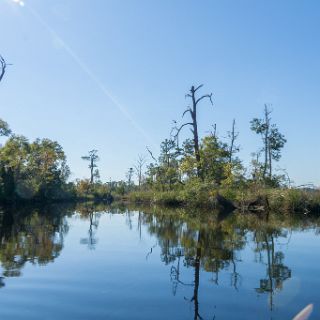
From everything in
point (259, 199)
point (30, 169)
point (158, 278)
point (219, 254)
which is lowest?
point (158, 278)

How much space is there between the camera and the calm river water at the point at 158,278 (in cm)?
474

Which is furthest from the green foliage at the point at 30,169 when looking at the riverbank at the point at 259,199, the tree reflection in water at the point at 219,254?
the tree reflection in water at the point at 219,254

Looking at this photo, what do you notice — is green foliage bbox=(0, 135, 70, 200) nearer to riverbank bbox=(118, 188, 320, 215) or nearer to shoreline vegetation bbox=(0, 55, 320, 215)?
shoreline vegetation bbox=(0, 55, 320, 215)

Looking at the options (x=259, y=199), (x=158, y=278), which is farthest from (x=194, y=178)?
(x=158, y=278)

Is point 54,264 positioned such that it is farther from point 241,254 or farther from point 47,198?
point 47,198

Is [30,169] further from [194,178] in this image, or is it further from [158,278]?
[158,278]

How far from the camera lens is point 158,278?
21.2 ft

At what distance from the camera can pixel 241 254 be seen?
8.81m

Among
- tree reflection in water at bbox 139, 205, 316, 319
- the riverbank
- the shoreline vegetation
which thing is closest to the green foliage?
the shoreline vegetation

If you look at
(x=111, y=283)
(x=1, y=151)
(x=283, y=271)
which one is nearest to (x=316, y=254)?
(x=283, y=271)

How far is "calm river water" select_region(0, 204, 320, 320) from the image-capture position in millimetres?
4738

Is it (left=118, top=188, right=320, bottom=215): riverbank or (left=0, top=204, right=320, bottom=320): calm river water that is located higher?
(left=118, top=188, right=320, bottom=215): riverbank

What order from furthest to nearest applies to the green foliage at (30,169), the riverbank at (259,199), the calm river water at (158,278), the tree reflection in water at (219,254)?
the green foliage at (30,169), the riverbank at (259,199), the tree reflection in water at (219,254), the calm river water at (158,278)

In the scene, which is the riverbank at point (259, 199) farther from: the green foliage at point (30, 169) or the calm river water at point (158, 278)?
the green foliage at point (30, 169)
